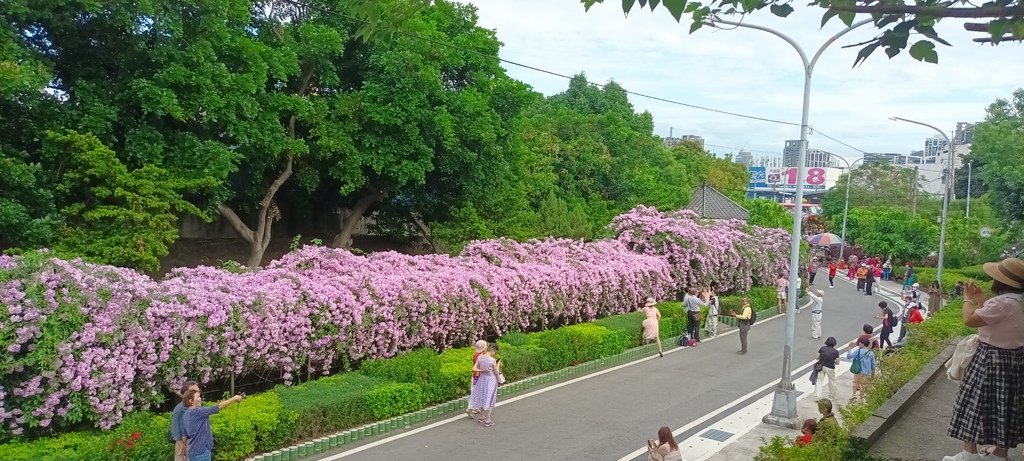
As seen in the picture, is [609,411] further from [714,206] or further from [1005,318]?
[714,206]

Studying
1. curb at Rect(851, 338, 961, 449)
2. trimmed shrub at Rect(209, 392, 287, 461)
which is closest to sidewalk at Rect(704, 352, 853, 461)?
curb at Rect(851, 338, 961, 449)

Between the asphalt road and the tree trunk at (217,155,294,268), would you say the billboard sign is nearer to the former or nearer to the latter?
the asphalt road

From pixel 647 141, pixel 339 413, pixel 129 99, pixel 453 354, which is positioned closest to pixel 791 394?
pixel 453 354

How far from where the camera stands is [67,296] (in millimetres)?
9523

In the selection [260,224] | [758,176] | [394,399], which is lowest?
[394,399]

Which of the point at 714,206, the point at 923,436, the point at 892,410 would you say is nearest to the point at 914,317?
the point at 892,410

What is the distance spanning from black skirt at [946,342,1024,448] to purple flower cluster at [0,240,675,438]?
31.3 feet

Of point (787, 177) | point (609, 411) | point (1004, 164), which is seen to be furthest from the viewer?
point (787, 177)

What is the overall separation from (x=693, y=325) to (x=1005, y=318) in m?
14.9

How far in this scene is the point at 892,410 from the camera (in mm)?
7695

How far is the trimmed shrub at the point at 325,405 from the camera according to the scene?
1068 centimetres

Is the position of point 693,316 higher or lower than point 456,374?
higher

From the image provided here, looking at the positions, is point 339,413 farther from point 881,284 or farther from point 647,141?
point 881,284

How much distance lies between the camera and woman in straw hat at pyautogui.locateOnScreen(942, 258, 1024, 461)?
5582 millimetres
